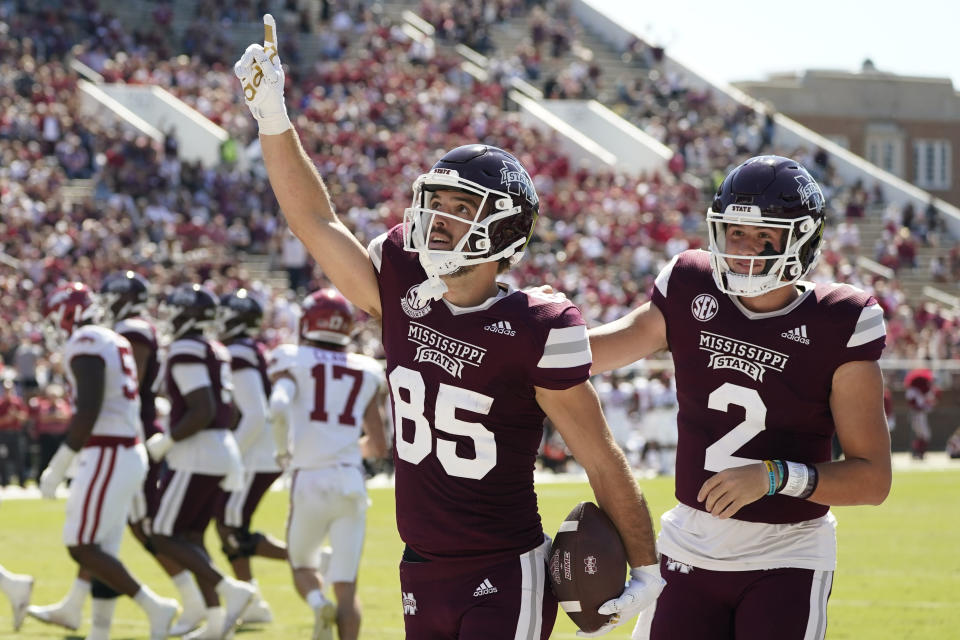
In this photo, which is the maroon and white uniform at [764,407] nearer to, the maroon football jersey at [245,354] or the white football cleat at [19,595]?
the white football cleat at [19,595]

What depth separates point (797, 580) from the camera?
4125 mm

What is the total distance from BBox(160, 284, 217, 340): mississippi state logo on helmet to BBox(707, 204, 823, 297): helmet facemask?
461 cm

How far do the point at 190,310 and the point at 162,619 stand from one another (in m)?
1.74

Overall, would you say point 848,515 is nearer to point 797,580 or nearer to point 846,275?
point 797,580

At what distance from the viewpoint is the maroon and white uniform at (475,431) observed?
3.74m

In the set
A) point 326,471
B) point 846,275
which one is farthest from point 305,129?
point 326,471

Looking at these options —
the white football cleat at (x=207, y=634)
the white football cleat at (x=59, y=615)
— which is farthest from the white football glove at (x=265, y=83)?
the white football cleat at (x=59, y=615)

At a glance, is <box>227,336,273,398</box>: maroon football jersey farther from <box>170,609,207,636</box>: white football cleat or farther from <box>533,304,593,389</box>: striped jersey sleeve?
<box>533,304,593,389</box>: striped jersey sleeve

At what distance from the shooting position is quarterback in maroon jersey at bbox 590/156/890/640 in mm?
4082

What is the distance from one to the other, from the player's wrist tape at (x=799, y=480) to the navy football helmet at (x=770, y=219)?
51cm

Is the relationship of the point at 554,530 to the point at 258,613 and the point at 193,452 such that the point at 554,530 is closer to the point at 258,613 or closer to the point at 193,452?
the point at 258,613

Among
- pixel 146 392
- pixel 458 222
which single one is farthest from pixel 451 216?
pixel 146 392

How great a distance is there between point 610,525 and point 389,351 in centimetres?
75

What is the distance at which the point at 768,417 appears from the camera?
4.16 m
